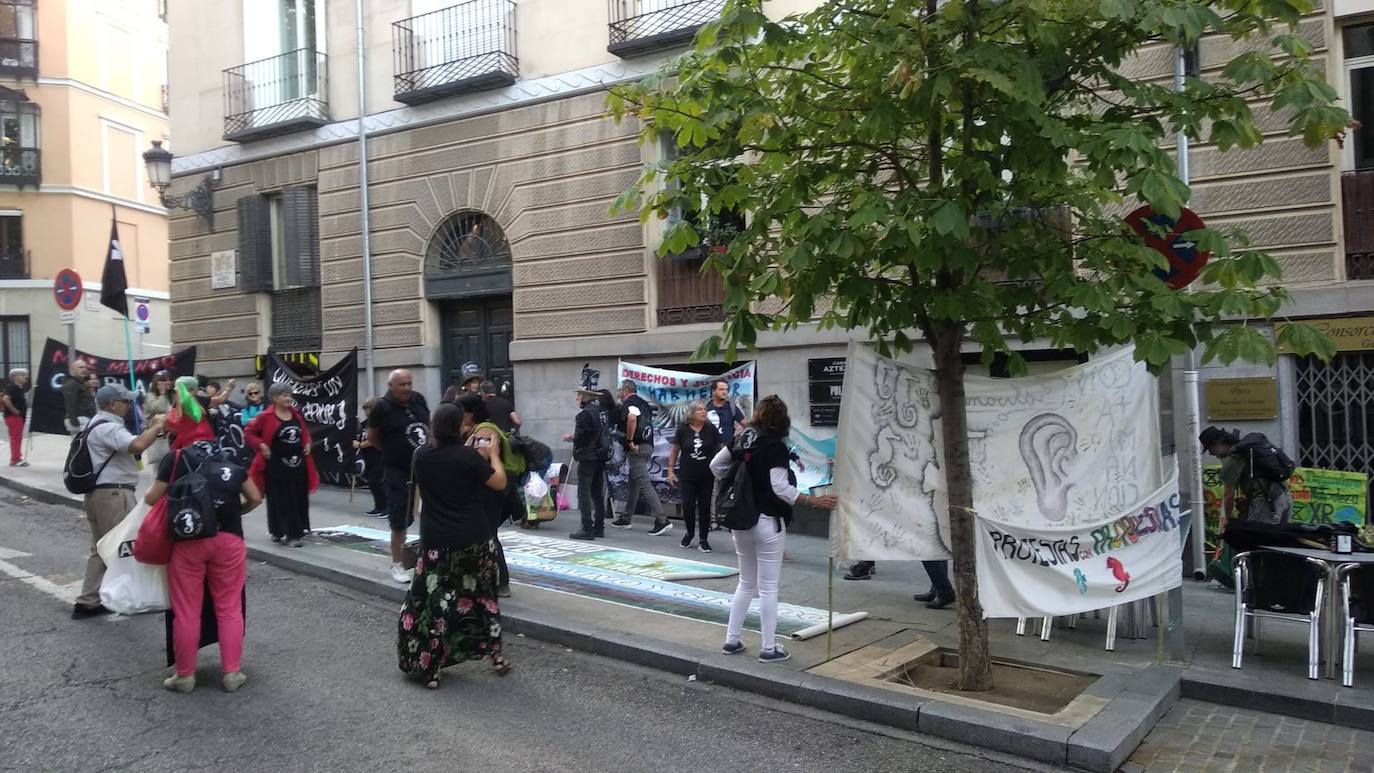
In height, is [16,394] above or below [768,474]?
above

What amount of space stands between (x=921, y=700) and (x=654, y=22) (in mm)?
10804

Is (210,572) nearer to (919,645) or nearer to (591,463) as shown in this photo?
(919,645)

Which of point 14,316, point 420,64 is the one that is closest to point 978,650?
point 420,64

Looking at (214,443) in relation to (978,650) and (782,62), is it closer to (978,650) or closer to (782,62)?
(782,62)

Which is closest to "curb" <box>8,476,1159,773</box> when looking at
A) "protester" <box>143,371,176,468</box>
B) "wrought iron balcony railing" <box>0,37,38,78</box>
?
"protester" <box>143,371,176,468</box>

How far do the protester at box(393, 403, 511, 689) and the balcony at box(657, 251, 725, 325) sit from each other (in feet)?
24.7

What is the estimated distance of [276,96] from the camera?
1853 centimetres

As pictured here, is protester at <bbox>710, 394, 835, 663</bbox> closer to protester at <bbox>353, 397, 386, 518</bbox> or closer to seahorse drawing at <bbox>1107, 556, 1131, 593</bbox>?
seahorse drawing at <bbox>1107, 556, 1131, 593</bbox>

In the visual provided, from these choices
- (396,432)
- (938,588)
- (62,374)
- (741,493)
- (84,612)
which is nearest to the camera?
(741,493)

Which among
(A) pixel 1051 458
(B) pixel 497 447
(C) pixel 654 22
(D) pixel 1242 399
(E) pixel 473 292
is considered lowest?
(A) pixel 1051 458

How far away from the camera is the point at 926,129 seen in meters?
6.12

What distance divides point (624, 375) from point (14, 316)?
87.1ft

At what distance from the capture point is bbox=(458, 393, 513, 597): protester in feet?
22.7

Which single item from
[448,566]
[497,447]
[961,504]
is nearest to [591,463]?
[497,447]
